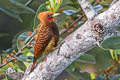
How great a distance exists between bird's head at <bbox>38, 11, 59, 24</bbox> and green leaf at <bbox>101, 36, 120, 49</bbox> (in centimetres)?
23

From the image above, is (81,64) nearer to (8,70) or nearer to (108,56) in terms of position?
(108,56)

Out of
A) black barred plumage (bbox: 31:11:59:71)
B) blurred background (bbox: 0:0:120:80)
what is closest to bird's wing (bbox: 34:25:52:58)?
black barred plumage (bbox: 31:11:59:71)

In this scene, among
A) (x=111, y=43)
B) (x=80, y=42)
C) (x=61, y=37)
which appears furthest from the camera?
(x=61, y=37)

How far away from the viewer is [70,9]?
160cm

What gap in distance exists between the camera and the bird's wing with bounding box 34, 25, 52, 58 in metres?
1.34

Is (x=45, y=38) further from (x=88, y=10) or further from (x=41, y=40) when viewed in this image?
(x=88, y=10)

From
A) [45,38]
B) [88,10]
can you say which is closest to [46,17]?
[45,38]

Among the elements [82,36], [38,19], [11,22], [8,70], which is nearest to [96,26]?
[82,36]

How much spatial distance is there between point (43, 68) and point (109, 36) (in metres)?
0.23

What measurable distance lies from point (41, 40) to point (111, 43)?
240mm

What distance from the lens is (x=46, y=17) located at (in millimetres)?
1380

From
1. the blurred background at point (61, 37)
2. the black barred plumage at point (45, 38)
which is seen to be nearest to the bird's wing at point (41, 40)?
the black barred plumage at point (45, 38)

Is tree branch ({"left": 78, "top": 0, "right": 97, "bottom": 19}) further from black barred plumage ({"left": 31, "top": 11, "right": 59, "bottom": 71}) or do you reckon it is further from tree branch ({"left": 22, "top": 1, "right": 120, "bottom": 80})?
black barred plumage ({"left": 31, "top": 11, "right": 59, "bottom": 71})

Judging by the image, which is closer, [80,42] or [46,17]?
[80,42]
